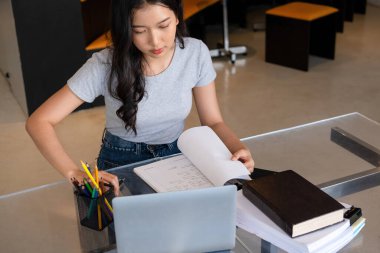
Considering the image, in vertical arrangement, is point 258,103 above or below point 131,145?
below

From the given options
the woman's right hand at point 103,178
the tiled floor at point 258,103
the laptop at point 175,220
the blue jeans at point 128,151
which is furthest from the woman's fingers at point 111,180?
the tiled floor at point 258,103

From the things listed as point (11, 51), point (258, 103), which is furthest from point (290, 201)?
point (11, 51)

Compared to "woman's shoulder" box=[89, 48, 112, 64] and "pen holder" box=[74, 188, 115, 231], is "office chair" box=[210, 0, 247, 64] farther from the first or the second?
"pen holder" box=[74, 188, 115, 231]

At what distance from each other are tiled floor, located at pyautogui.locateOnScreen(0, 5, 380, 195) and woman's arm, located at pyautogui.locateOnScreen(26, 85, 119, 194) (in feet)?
3.87

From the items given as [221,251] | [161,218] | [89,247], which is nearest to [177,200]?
[161,218]

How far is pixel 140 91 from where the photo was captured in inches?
64.5

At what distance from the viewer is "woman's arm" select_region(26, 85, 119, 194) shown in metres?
1.45

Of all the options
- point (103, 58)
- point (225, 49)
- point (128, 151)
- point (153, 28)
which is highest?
point (153, 28)

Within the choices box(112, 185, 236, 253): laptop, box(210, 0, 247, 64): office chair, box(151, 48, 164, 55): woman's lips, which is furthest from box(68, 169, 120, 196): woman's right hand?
box(210, 0, 247, 64): office chair

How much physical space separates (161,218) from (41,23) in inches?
92.3

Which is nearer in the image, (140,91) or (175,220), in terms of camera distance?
(175,220)

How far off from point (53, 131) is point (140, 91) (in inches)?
10.7

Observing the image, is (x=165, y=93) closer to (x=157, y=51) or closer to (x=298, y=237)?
(x=157, y=51)

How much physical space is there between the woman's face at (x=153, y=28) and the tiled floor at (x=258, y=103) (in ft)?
4.50
